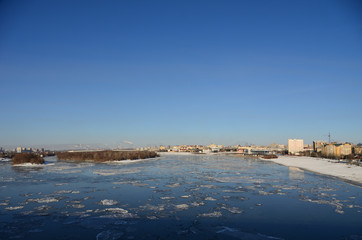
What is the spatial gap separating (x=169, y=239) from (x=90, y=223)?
2634mm

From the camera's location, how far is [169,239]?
5.98 metres

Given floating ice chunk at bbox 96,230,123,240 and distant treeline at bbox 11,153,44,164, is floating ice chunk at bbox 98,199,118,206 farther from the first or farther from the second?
distant treeline at bbox 11,153,44,164

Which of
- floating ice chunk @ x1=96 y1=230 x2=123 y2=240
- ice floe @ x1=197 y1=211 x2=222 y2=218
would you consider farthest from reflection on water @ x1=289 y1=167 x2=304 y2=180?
floating ice chunk @ x1=96 y1=230 x2=123 y2=240

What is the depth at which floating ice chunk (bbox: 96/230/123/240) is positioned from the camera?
608 cm

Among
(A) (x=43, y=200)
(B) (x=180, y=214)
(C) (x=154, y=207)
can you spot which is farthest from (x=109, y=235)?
(A) (x=43, y=200)

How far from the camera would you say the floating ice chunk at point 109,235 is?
6.08m

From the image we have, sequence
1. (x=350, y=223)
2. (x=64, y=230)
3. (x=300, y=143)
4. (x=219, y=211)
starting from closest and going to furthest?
(x=64, y=230), (x=350, y=223), (x=219, y=211), (x=300, y=143)

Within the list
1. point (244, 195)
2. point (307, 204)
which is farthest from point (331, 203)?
point (244, 195)

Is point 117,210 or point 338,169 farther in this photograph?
point 338,169

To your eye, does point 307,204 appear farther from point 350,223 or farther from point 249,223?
point 249,223

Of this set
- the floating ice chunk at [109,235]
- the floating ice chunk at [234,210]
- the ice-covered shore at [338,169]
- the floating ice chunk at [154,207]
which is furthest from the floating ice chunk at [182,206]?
the ice-covered shore at [338,169]

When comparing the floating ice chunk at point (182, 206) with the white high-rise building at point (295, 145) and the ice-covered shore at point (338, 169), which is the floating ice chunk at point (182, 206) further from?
the white high-rise building at point (295, 145)

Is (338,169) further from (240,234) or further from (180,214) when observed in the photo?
(240,234)

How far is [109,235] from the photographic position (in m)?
6.29
